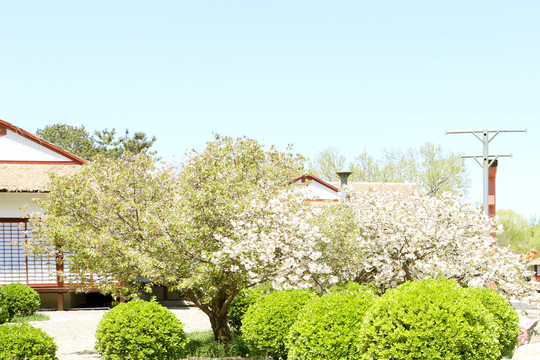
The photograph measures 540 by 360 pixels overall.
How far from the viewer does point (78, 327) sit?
20.7 metres

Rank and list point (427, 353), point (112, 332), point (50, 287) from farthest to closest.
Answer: point (50, 287)
point (112, 332)
point (427, 353)

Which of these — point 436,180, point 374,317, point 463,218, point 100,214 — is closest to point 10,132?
point 100,214

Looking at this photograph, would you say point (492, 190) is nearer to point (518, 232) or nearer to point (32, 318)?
point (32, 318)

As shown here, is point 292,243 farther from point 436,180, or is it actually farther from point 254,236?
point 436,180

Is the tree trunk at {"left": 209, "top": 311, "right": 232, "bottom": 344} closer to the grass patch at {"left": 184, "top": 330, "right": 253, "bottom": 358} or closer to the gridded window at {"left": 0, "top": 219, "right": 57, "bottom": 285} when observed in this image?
the grass patch at {"left": 184, "top": 330, "right": 253, "bottom": 358}

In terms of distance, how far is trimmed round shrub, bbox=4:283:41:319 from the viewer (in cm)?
2197

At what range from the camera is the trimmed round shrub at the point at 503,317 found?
12.4 metres

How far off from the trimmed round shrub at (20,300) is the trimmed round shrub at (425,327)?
16.1 metres

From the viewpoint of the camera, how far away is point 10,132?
2567 centimetres

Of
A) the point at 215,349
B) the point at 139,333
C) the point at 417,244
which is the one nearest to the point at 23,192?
the point at 215,349

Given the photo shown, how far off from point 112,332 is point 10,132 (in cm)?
1592

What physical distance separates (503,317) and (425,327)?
168 inches

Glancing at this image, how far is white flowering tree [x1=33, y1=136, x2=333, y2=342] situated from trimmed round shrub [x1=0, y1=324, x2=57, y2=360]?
2802mm

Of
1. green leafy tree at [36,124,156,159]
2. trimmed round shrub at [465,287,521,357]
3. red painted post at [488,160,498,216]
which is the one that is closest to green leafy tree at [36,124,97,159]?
green leafy tree at [36,124,156,159]
